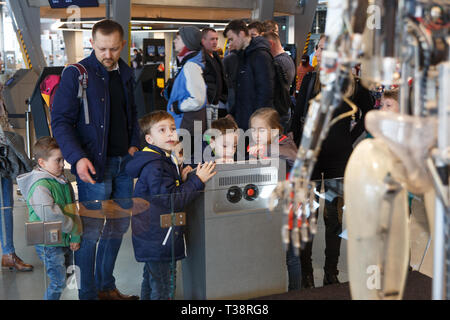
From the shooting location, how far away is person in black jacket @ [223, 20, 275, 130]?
13.0ft

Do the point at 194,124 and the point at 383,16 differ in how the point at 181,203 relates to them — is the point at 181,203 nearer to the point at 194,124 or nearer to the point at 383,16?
the point at 383,16

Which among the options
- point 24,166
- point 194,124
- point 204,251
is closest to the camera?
point 204,251

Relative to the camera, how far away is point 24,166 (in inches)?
137

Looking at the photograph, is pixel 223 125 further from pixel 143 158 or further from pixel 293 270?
pixel 293 270

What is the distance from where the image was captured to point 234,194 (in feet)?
7.52

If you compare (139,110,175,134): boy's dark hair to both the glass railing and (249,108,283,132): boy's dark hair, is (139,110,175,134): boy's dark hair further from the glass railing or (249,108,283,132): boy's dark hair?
(249,108,283,132): boy's dark hair

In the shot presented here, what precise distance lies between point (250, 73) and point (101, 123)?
5.21 ft

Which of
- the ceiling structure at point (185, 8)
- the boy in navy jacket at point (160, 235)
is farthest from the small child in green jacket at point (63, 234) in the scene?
the ceiling structure at point (185, 8)

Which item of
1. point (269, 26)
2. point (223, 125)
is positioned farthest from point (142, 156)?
point (269, 26)

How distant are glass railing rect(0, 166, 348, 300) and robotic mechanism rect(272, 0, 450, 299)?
76 centimetres

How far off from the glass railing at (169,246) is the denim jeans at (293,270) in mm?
41

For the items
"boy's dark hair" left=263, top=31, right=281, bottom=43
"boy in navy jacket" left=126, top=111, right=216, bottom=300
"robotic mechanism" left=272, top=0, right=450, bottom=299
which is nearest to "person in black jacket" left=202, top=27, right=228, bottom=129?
"boy's dark hair" left=263, top=31, right=281, bottom=43

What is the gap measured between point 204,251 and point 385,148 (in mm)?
980
